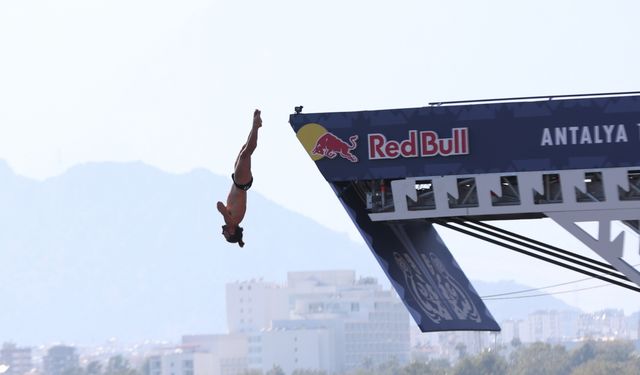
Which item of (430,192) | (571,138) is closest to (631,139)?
(571,138)

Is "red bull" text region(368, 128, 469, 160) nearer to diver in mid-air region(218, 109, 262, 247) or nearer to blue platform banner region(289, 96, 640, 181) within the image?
blue platform banner region(289, 96, 640, 181)

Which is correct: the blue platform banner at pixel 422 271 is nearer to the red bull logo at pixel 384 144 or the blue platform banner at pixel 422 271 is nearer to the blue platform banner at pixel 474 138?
the red bull logo at pixel 384 144

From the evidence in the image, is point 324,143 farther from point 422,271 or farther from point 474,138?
point 422,271

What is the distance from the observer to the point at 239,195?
52.8m

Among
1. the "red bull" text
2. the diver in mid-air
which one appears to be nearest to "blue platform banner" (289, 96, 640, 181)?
the "red bull" text

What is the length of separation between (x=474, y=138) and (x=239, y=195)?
6.37 m

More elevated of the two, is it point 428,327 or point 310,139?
point 310,139

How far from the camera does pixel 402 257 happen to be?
56.8m

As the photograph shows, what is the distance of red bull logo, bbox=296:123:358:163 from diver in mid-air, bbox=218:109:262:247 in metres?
2.61

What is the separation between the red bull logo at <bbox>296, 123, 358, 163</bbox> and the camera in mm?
54969

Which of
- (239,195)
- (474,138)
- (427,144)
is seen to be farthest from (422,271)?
(239,195)

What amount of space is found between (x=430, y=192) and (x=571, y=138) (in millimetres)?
3938

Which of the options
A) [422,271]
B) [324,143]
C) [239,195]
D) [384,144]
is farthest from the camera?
[422,271]

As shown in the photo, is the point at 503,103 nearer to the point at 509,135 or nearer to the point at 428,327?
the point at 509,135
